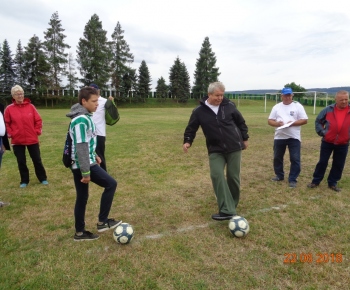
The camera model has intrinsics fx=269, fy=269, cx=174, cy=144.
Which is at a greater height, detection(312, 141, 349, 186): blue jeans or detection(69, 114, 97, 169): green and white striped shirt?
detection(69, 114, 97, 169): green and white striped shirt

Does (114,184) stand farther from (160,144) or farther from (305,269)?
(160,144)

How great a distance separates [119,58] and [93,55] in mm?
5777

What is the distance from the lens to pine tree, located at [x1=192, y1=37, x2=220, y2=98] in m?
65.0

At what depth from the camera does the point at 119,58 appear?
182ft

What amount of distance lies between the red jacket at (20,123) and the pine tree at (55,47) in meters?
47.4

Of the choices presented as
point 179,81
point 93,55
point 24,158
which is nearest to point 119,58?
point 93,55

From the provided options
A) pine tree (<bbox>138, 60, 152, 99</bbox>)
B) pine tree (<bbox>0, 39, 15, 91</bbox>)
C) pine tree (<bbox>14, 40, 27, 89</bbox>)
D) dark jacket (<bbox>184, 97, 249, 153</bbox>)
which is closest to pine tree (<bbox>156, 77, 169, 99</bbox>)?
pine tree (<bbox>138, 60, 152, 99</bbox>)

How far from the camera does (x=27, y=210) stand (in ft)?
15.3

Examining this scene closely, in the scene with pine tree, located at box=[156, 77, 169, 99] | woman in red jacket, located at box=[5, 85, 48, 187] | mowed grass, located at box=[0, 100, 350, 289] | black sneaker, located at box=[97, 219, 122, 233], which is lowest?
mowed grass, located at box=[0, 100, 350, 289]

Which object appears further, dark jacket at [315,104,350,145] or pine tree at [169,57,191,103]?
pine tree at [169,57,191,103]

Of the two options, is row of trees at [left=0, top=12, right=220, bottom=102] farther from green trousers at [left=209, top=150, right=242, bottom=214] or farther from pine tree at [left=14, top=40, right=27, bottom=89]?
green trousers at [left=209, top=150, right=242, bottom=214]

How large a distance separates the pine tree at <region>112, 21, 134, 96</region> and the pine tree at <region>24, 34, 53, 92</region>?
1286 cm

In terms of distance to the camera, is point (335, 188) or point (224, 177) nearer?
point (224, 177)

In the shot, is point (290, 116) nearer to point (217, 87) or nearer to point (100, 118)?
point (217, 87)
